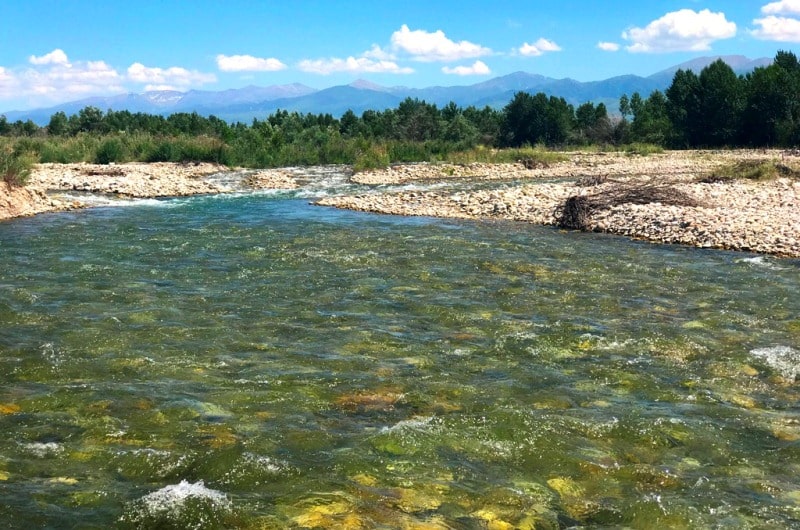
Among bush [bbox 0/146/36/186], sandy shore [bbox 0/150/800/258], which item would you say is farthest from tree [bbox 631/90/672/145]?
bush [bbox 0/146/36/186]

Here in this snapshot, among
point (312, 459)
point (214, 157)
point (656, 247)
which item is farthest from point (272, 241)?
point (214, 157)

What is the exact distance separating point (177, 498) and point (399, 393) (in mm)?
3272

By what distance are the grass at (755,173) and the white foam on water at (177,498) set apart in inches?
1139

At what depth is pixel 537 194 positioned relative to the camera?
28422 millimetres

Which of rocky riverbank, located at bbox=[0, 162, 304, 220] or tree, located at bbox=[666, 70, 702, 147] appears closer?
rocky riverbank, located at bbox=[0, 162, 304, 220]

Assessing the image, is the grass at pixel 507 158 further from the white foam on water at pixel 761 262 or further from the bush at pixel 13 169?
the white foam on water at pixel 761 262

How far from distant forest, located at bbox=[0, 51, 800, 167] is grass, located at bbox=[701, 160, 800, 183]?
22.1 meters

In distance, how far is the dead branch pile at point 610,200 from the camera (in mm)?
22141

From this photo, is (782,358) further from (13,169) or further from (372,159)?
(372,159)

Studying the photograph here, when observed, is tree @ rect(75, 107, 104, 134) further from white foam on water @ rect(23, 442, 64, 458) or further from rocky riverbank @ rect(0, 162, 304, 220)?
white foam on water @ rect(23, 442, 64, 458)

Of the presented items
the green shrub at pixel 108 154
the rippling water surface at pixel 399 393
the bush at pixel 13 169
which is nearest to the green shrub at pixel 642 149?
the green shrub at pixel 108 154

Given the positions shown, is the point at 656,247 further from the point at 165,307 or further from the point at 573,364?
the point at 165,307

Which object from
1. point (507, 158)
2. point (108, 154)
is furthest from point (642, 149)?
point (108, 154)

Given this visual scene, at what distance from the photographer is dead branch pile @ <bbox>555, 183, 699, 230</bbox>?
22141 mm
